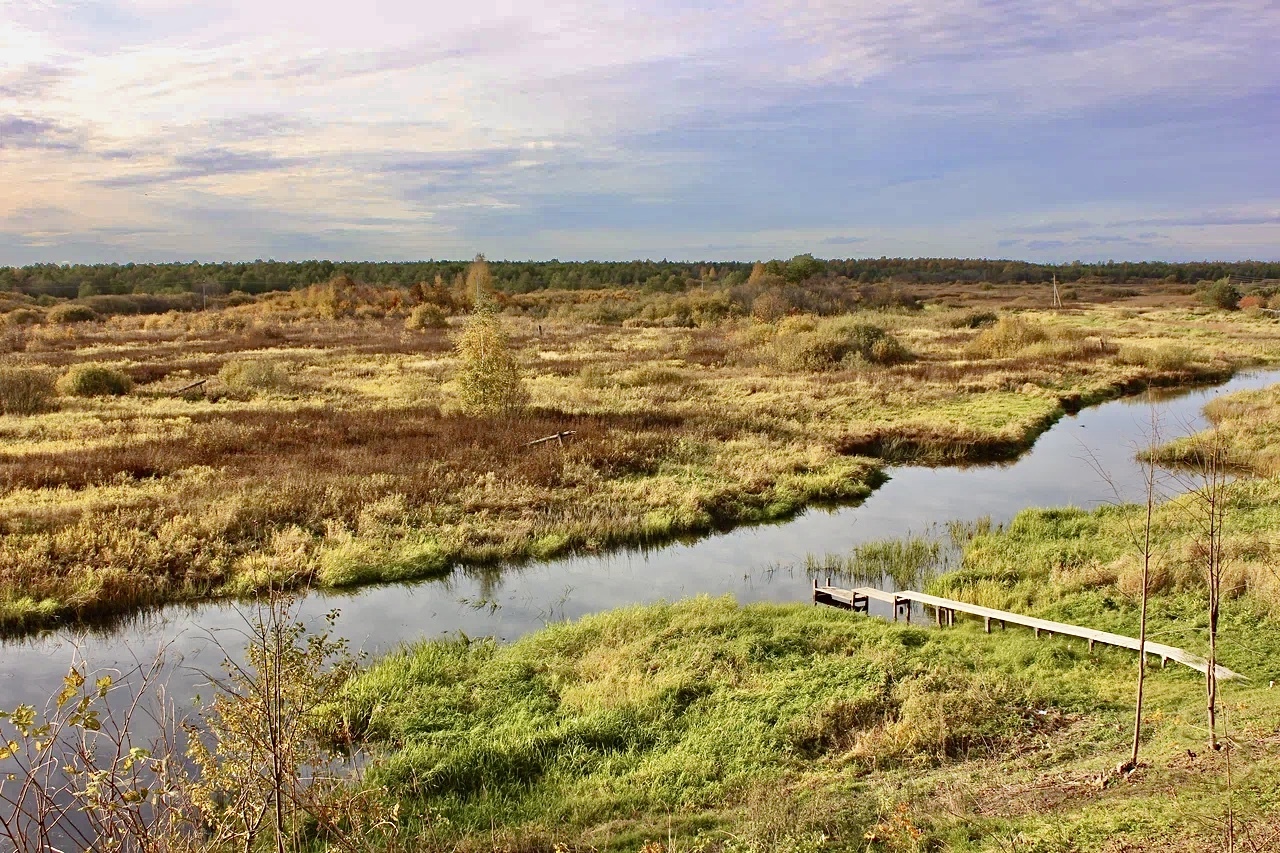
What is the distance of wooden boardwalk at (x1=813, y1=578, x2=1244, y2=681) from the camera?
9.66 metres

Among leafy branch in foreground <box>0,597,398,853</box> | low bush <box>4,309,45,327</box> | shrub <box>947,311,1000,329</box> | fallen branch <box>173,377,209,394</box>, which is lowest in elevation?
leafy branch in foreground <box>0,597,398,853</box>

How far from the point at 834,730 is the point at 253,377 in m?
27.9

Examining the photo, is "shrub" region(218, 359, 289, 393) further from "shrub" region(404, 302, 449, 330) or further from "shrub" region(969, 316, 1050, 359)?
"shrub" region(969, 316, 1050, 359)

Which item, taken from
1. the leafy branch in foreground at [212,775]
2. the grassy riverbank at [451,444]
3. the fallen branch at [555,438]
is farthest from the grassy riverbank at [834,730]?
the fallen branch at [555,438]

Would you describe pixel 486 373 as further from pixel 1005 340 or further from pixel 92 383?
pixel 1005 340

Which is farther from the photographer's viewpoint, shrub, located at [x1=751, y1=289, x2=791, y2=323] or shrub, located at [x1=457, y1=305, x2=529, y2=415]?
shrub, located at [x1=751, y1=289, x2=791, y2=323]

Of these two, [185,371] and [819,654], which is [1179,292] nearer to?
[185,371]

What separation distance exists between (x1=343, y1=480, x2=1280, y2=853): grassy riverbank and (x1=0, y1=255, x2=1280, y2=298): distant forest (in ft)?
233

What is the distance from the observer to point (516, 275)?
431 feet

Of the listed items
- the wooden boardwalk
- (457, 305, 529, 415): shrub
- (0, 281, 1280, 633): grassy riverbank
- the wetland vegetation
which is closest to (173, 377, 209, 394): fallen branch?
the wetland vegetation

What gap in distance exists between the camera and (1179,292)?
95.1m

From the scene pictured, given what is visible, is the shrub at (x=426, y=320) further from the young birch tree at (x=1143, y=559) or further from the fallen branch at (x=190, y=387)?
the young birch tree at (x=1143, y=559)

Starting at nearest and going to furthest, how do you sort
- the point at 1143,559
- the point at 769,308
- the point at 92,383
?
the point at 1143,559 → the point at 92,383 → the point at 769,308

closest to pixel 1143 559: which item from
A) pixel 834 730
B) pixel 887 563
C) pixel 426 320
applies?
pixel 887 563
